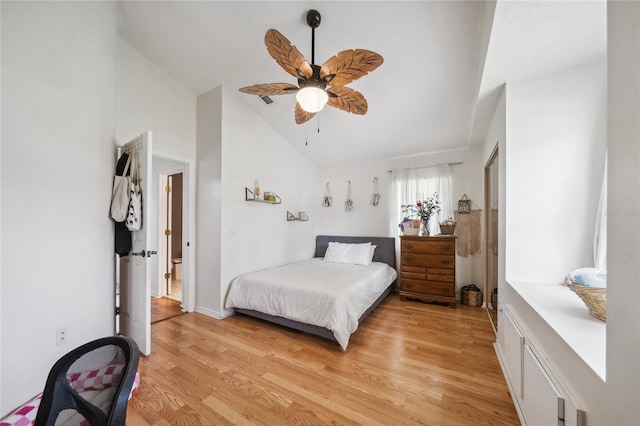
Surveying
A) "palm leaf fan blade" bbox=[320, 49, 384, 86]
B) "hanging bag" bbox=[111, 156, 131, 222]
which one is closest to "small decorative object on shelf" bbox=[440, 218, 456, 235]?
"palm leaf fan blade" bbox=[320, 49, 384, 86]

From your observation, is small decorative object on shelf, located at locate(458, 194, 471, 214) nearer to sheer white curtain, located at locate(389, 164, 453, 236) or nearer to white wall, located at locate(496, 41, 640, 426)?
sheer white curtain, located at locate(389, 164, 453, 236)

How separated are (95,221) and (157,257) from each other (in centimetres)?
213

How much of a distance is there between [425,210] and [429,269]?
91 centimetres

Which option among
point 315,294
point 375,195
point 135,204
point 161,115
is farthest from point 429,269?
point 161,115

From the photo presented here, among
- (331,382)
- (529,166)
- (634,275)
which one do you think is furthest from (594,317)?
(331,382)

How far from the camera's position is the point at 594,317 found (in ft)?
3.88

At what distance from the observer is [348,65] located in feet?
5.20

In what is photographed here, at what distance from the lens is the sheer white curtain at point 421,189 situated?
3.69m

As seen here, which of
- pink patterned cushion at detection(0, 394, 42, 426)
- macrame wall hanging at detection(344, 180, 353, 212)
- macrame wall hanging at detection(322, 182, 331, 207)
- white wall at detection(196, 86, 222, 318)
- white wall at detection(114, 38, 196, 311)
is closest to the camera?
pink patterned cushion at detection(0, 394, 42, 426)

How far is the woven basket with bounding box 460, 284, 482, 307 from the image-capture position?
10.8 ft

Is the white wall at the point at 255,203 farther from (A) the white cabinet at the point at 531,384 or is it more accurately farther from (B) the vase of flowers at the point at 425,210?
(A) the white cabinet at the point at 531,384

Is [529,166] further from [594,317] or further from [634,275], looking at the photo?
[634,275]

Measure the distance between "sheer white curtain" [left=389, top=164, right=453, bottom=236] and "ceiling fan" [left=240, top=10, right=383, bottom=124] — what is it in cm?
223

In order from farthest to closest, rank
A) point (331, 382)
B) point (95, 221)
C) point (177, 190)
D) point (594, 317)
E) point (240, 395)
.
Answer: point (177, 190), point (95, 221), point (331, 382), point (240, 395), point (594, 317)
